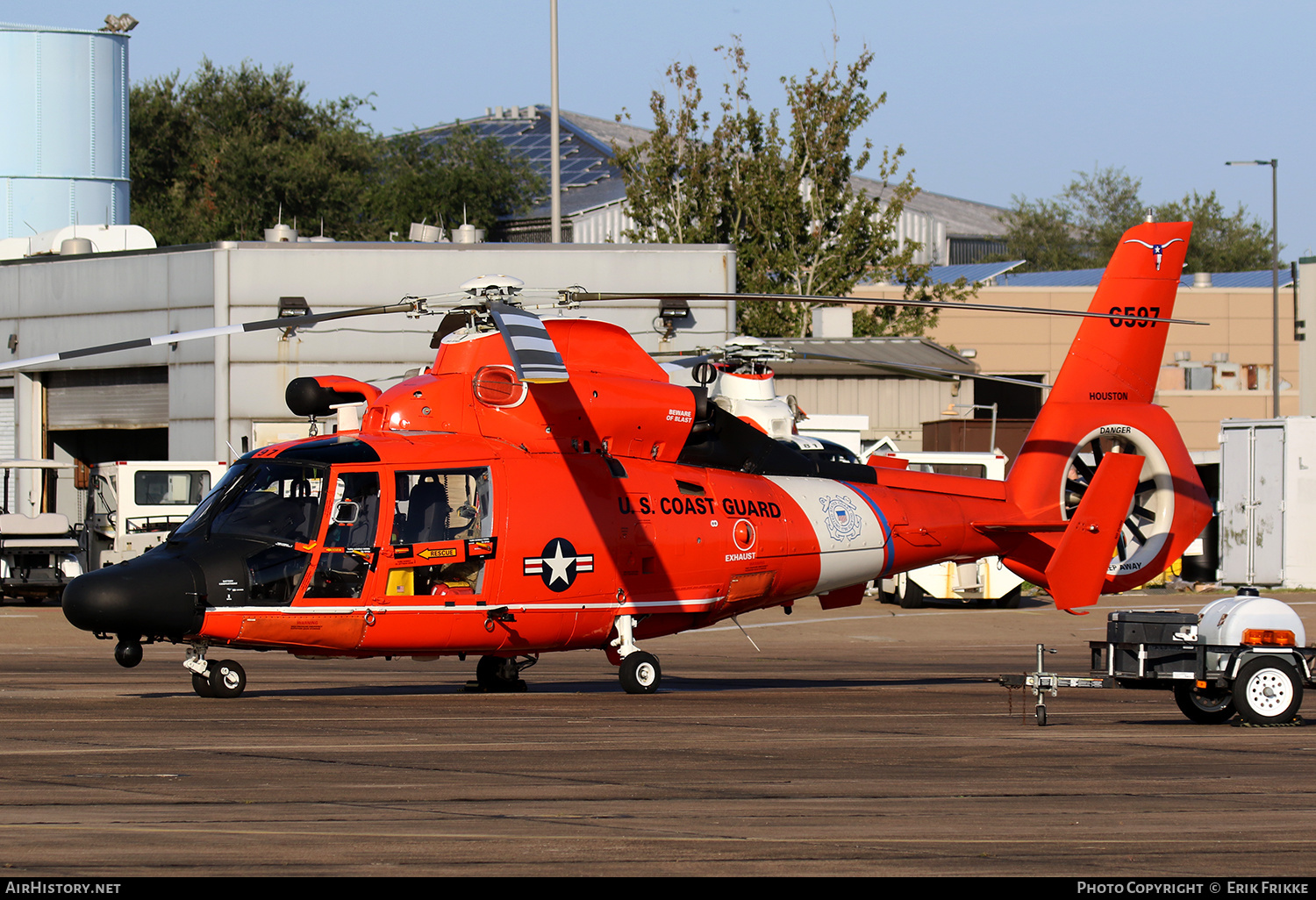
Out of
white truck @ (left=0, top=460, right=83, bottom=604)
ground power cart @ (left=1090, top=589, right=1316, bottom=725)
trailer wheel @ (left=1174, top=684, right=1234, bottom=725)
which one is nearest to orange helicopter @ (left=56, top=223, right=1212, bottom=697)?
trailer wheel @ (left=1174, top=684, right=1234, bottom=725)

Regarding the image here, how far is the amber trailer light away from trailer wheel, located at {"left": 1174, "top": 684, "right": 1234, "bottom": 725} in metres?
0.73

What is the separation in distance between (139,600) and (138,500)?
17399 millimetres

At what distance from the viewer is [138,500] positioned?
95.0 feet

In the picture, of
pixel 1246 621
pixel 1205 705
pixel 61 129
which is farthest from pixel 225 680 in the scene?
pixel 61 129

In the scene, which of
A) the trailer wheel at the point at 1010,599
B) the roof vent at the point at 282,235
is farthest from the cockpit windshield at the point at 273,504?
the roof vent at the point at 282,235

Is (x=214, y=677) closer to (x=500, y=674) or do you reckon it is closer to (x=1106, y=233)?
(x=500, y=674)

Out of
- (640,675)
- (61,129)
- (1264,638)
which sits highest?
(61,129)

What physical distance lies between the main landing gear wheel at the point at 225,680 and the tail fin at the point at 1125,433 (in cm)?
860

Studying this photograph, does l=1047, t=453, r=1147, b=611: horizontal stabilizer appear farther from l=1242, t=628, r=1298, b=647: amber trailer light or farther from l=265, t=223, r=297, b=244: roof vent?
l=265, t=223, r=297, b=244: roof vent

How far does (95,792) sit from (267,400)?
87.7 ft

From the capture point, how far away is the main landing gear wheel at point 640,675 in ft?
47.8

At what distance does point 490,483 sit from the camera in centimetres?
1394

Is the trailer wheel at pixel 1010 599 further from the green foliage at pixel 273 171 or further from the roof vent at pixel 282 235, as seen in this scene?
the green foliage at pixel 273 171
